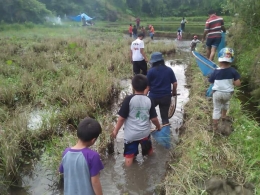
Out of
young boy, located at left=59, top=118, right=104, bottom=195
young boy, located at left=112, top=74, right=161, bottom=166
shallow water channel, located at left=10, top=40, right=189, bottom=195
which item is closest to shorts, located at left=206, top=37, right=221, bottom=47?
shallow water channel, located at left=10, top=40, right=189, bottom=195

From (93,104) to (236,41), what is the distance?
20.2 ft

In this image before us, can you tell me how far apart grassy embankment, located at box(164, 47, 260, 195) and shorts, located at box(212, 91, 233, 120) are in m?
0.26

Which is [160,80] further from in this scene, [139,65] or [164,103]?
[139,65]

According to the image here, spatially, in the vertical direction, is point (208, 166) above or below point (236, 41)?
below

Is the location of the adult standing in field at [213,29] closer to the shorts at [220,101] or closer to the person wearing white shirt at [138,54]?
the person wearing white shirt at [138,54]

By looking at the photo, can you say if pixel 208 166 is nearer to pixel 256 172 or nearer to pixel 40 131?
pixel 256 172

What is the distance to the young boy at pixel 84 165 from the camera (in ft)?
7.04

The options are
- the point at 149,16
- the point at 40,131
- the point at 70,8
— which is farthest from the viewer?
the point at 149,16

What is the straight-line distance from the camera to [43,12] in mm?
35125

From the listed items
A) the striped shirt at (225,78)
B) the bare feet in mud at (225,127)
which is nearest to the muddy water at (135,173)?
the bare feet in mud at (225,127)

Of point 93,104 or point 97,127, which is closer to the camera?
point 97,127

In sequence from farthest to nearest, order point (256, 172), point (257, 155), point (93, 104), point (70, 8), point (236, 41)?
point (70, 8), point (236, 41), point (93, 104), point (257, 155), point (256, 172)

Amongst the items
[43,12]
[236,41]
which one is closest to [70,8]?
[43,12]

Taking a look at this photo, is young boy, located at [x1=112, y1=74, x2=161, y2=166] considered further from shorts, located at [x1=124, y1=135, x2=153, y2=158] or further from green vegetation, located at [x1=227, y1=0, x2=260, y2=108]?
green vegetation, located at [x1=227, y1=0, x2=260, y2=108]
